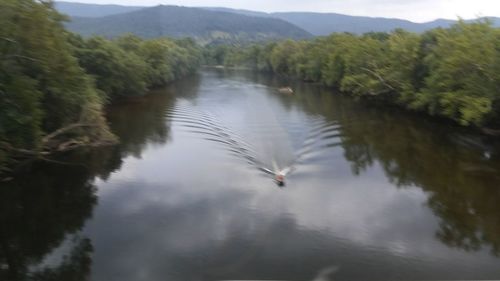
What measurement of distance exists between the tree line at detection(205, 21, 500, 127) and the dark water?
9.94ft

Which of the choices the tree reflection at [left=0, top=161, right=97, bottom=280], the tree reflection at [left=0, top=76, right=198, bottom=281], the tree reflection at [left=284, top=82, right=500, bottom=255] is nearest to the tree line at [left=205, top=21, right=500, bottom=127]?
the tree reflection at [left=284, top=82, right=500, bottom=255]

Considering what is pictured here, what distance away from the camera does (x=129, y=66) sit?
53.4m

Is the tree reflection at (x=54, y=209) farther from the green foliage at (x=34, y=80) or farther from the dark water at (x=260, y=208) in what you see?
the green foliage at (x=34, y=80)

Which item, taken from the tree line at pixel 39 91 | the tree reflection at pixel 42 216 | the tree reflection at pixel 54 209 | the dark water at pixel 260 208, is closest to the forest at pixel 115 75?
the tree line at pixel 39 91

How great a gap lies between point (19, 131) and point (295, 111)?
30.0 meters

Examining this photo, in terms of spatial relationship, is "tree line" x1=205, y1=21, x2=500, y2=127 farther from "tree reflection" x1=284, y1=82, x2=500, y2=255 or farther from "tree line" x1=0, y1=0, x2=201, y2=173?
"tree line" x1=0, y1=0, x2=201, y2=173

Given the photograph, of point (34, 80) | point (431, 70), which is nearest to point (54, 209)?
point (34, 80)

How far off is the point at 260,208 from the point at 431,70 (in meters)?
26.8

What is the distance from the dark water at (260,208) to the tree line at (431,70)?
9.94ft

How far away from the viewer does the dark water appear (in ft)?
55.5

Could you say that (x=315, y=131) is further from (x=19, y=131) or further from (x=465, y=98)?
(x=19, y=131)

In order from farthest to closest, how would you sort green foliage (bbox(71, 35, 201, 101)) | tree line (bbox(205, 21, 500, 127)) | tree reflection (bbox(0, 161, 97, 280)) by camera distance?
green foliage (bbox(71, 35, 201, 101))
tree line (bbox(205, 21, 500, 127))
tree reflection (bbox(0, 161, 97, 280))

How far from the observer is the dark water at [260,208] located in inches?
666

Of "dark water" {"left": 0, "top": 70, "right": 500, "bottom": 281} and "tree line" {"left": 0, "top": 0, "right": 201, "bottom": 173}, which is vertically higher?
"tree line" {"left": 0, "top": 0, "right": 201, "bottom": 173}
